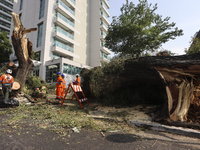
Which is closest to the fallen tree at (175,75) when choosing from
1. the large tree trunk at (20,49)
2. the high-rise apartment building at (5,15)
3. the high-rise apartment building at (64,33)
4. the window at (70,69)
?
the large tree trunk at (20,49)

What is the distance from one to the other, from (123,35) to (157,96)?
11960 millimetres

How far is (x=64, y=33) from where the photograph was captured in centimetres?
2364

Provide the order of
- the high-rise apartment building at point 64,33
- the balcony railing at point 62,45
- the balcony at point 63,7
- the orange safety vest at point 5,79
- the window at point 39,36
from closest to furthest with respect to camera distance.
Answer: the orange safety vest at point 5,79 < the high-rise apartment building at point 64,33 < the window at point 39,36 < the balcony railing at point 62,45 < the balcony at point 63,7

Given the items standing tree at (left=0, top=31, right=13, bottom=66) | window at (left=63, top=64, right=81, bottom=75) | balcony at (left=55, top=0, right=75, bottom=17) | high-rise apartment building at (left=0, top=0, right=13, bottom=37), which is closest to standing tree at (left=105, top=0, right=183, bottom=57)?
window at (left=63, top=64, right=81, bottom=75)

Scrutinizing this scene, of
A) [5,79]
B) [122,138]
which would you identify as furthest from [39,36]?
[122,138]

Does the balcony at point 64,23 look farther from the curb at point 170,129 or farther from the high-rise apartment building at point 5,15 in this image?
the curb at point 170,129

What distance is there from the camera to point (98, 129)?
331 cm

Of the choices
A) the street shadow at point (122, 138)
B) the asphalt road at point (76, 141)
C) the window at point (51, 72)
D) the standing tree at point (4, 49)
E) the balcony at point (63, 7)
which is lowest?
the street shadow at point (122, 138)

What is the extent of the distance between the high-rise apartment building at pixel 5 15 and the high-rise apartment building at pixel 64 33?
1187 centimetres

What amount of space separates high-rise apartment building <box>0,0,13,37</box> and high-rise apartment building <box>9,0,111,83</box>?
1187 cm

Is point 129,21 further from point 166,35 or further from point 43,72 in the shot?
point 43,72

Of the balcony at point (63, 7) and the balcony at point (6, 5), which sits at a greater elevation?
the balcony at point (6, 5)

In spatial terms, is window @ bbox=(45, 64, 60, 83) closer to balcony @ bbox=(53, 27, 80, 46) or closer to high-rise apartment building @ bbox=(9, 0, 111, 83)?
high-rise apartment building @ bbox=(9, 0, 111, 83)

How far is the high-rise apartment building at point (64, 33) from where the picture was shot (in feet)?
65.8
